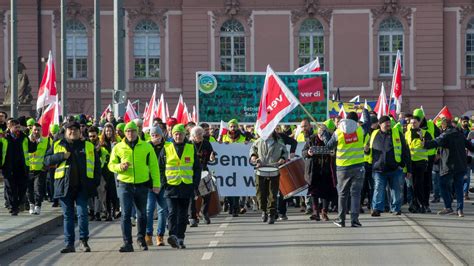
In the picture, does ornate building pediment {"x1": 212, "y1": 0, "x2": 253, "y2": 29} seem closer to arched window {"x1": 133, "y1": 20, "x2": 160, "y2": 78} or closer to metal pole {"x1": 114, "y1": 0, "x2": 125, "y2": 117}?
arched window {"x1": 133, "y1": 20, "x2": 160, "y2": 78}

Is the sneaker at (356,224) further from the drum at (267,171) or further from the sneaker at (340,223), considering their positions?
the drum at (267,171)

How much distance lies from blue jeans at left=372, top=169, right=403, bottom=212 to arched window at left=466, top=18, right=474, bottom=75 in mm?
38807

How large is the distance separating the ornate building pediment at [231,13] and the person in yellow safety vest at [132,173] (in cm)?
4339

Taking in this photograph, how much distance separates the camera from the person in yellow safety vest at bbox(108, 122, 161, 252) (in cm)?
1620

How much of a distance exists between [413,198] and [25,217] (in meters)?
6.68

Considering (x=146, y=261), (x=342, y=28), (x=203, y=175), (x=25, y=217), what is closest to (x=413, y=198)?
(x=203, y=175)

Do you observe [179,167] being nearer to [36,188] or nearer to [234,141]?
[36,188]

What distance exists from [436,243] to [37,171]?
848 cm

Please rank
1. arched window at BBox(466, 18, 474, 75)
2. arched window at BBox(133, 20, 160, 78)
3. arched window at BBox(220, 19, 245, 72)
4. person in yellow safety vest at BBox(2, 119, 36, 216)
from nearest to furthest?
person in yellow safety vest at BBox(2, 119, 36, 216) → arched window at BBox(466, 18, 474, 75) → arched window at BBox(220, 19, 245, 72) → arched window at BBox(133, 20, 160, 78)

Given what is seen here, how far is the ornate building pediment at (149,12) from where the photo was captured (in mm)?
59906

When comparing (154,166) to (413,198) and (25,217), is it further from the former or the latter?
(413,198)

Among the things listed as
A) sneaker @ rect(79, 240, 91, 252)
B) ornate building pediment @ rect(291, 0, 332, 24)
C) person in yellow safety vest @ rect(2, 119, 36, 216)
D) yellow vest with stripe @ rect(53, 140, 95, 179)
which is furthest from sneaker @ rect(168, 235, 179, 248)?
ornate building pediment @ rect(291, 0, 332, 24)

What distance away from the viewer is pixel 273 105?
21312mm

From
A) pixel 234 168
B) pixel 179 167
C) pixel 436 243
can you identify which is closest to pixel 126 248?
pixel 179 167
